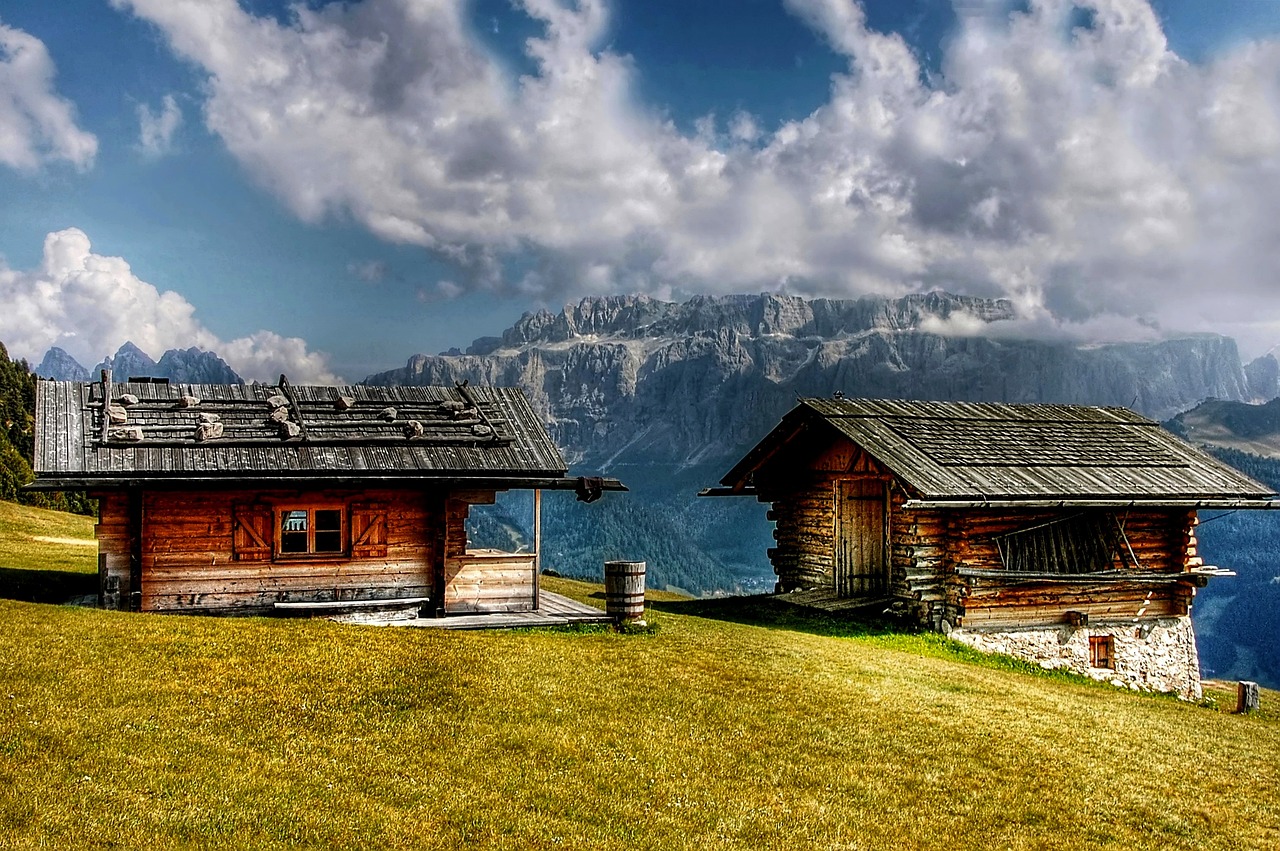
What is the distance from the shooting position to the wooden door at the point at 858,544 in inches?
1112

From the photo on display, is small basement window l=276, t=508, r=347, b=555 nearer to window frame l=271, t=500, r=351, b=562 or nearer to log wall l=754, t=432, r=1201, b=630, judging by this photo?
window frame l=271, t=500, r=351, b=562

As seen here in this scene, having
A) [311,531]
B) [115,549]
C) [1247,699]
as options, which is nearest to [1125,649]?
[1247,699]

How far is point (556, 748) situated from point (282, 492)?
1097 centimetres

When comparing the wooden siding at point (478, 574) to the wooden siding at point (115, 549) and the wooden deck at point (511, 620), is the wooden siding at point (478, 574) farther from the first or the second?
the wooden siding at point (115, 549)

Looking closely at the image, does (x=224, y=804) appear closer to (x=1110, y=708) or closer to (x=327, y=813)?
(x=327, y=813)

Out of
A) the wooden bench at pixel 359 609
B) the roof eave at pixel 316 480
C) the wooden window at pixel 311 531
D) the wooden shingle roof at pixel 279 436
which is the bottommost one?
the wooden bench at pixel 359 609

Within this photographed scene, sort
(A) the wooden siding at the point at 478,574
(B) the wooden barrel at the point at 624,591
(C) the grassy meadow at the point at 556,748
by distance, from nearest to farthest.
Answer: (C) the grassy meadow at the point at 556,748, (B) the wooden barrel at the point at 624,591, (A) the wooden siding at the point at 478,574

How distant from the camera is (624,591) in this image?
20.9 meters

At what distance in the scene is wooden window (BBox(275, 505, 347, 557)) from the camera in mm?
20984

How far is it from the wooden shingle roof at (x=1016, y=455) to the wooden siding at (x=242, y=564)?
1134 cm

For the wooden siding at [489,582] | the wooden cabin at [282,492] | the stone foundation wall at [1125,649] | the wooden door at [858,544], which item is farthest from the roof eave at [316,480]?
the stone foundation wall at [1125,649]

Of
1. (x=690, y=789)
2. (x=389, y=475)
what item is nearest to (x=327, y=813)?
(x=690, y=789)

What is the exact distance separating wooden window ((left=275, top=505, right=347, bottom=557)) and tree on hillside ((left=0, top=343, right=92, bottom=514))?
4026cm

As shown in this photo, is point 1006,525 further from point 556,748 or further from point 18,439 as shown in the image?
point 18,439
